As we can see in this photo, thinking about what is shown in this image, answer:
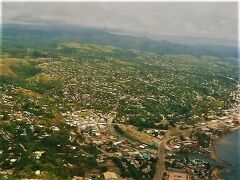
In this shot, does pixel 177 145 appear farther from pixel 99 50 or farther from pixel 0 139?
pixel 99 50

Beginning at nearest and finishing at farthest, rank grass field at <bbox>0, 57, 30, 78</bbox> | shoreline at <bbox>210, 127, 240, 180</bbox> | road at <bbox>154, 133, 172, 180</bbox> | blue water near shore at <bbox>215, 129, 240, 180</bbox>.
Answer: road at <bbox>154, 133, 172, 180</bbox> < shoreline at <bbox>210, 127, 240, 180</bbox> < blue water near shore at <bbox>215, 129, 240, 180</bbox> < grass field at <bbox>0, 57, 30, 78</bbox>

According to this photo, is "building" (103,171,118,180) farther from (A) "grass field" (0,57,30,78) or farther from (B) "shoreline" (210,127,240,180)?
(A) "grass field" (0,57,30,78)

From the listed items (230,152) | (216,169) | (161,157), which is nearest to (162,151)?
(161,157)

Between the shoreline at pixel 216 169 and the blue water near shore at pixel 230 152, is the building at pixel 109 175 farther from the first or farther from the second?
the blue water near shore at pixel 230 152

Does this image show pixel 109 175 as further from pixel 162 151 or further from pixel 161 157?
pixel 162 151

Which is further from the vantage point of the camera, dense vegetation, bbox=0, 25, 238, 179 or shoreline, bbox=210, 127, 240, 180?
shoreline, bbox=210, 127, 240, 180

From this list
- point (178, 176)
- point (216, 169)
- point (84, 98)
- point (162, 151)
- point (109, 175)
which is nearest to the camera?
point (109, 175)

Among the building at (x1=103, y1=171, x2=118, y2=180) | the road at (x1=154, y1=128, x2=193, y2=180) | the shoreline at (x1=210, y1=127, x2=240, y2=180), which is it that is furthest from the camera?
the shoreline at (x1=210, y1=127, x2=240, y2=180)

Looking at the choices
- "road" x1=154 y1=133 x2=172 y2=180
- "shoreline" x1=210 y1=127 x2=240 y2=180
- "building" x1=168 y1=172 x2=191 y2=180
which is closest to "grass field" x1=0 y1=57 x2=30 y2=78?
"road" x1=154 y1=133 x2=172 y2=180

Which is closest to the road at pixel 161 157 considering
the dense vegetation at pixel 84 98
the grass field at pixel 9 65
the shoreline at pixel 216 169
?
the dense vegetation at pixel 84 98
